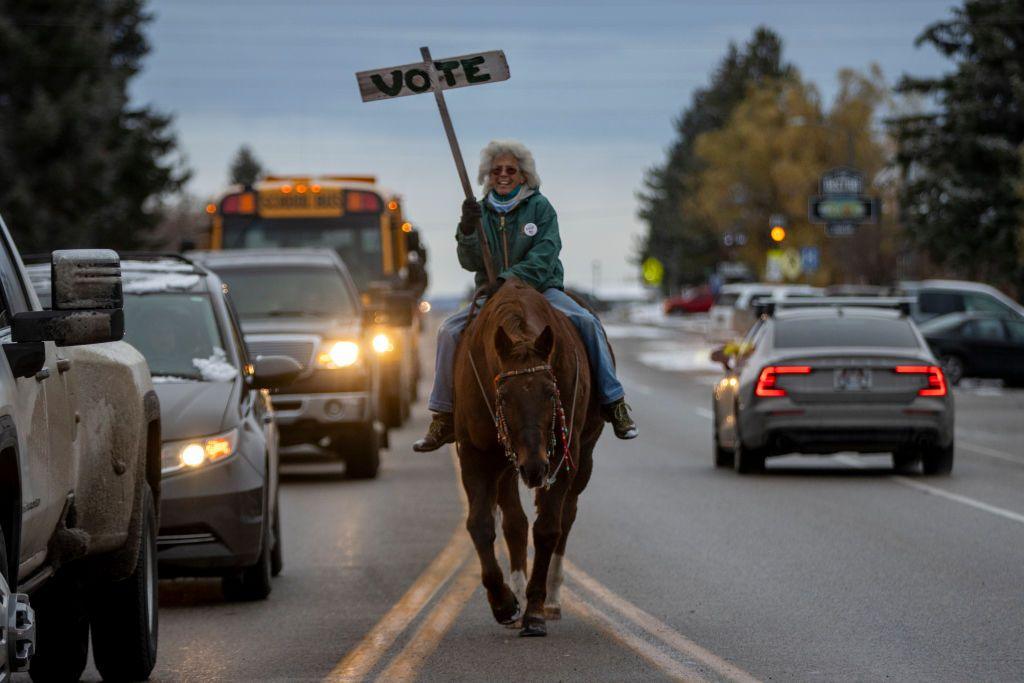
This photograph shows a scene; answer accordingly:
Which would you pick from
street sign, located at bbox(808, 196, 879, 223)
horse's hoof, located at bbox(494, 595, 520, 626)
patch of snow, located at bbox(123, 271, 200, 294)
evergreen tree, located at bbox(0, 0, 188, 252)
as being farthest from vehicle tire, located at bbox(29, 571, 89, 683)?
street sign, located at bbox(808, 196, 879, 223)

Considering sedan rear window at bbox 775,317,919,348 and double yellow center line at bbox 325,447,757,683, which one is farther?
sedan rear window at bbox 775,317,919,348

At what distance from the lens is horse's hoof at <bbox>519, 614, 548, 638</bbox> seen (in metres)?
9.45

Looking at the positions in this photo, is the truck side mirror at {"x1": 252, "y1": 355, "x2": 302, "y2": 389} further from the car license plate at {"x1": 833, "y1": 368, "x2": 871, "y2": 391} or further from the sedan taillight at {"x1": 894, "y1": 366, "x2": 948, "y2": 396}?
the sedan taillight at {"x1": 894, "y1": 366, "x2": 948, "y2": 396}

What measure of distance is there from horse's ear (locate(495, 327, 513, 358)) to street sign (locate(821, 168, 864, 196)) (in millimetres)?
64772

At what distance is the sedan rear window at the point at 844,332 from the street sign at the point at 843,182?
53718 mm

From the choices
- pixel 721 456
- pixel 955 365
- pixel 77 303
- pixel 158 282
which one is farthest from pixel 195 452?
pixel 955 365

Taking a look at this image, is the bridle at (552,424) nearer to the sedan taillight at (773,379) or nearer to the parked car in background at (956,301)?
the sedan taillight at (773,379)

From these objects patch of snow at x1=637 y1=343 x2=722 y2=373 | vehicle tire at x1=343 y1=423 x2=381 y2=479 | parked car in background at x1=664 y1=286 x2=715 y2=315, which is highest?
vehicle tire at x1=343 y1=423 x2=381 y2=479

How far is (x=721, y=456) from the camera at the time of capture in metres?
20.6

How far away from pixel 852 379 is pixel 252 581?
8421 mm

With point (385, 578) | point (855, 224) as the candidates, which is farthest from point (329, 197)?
point (855, 224)

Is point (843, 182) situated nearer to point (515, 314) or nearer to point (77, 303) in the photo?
point (515, 314)

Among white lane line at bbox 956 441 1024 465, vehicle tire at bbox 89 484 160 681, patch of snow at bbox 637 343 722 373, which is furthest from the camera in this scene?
patch of snow at bbox 637 343 722 373

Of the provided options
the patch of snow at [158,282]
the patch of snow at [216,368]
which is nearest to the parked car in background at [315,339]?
the patch of snow at [158,282]
